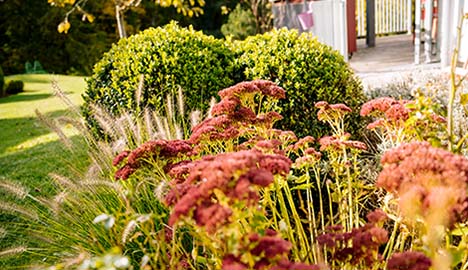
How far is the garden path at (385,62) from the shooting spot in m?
7.29

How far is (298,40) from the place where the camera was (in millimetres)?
4207

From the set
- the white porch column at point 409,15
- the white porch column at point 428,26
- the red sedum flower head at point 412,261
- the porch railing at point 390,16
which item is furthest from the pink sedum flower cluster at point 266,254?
the white porch column at point 409,15

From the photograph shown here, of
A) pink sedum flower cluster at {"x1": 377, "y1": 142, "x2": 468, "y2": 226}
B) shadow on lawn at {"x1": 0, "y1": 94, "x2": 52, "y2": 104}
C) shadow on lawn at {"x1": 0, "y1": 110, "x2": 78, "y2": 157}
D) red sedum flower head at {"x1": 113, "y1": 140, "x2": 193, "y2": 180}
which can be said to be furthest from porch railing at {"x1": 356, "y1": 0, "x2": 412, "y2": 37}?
pink sedum flower cluster at {"x1": 377, "y1": 142, "x2": 468, "y2": 226}

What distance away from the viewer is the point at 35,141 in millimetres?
7102

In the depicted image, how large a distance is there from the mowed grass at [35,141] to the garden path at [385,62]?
392 cm

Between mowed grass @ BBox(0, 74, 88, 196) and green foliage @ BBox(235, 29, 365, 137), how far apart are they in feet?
5.12

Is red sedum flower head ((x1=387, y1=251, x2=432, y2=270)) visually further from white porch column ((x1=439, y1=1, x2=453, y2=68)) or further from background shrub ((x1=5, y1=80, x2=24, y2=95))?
background shrub ((x1=5, y1=80, x2=24, y2=95))

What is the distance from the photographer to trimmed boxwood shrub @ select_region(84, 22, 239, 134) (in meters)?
4.08

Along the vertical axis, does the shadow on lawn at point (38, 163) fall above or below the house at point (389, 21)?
below

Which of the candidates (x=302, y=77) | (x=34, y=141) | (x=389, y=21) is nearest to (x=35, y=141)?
(x=34, y=141)

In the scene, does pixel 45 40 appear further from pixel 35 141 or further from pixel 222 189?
pixel 222 189

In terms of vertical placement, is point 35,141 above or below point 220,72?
below

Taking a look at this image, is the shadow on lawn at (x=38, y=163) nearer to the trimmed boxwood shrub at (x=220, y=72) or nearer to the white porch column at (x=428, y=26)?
the trimmed boxwood shrub at (x=220, y=72)

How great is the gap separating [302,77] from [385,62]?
5.41 metres
